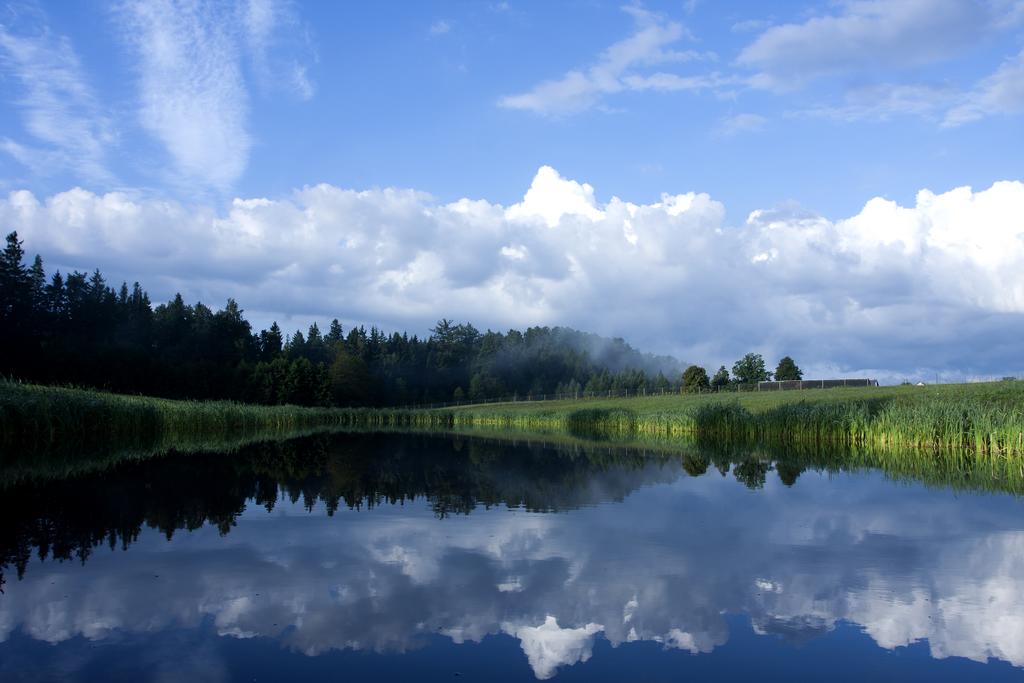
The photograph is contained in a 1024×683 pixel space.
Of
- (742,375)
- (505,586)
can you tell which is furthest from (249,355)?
(505,586)

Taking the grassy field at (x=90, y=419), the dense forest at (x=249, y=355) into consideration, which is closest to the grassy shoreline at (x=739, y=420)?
the grassy field at (x=90, y=419)

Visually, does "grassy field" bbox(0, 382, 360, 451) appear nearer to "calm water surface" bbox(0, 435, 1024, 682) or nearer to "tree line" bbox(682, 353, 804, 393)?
"calm water surface" bbox(0, 435, 1024, 682)

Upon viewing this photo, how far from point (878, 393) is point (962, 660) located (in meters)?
43.0

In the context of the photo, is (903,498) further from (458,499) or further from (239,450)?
(239,450)

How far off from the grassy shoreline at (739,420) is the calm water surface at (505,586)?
11.2m

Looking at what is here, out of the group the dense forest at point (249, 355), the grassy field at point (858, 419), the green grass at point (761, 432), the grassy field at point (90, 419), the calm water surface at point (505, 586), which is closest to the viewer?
the calm water surface at point (505, 586)

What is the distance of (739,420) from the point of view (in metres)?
35.3

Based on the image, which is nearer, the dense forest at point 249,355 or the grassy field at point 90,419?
the grassy field at point 90,419

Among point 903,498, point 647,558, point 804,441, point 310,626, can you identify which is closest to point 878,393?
point 804,441

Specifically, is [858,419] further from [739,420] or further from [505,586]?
[505,586]

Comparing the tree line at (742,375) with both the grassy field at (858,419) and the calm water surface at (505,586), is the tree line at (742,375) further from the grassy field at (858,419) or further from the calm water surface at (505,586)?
the calm water surface at (505,586)

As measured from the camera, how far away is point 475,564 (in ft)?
26.9

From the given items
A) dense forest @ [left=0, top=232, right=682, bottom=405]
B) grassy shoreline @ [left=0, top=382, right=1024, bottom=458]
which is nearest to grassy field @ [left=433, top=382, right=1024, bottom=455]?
grassy shoreline @ [left=0, top=382, right=1024, bottom=458]

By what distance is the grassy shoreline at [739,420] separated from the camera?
76.2ft
